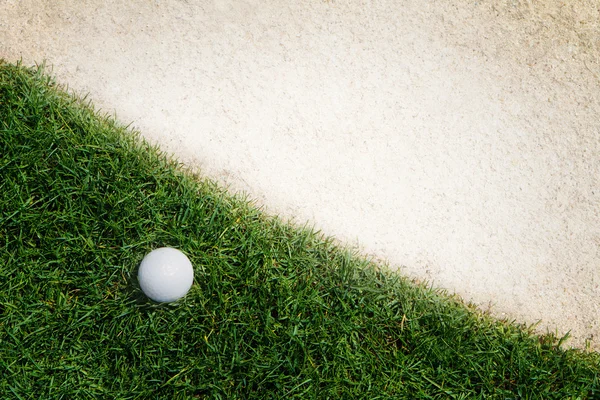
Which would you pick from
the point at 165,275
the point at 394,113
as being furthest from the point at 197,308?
the point at 394,113

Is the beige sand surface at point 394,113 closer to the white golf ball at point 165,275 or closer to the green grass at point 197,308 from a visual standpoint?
the green grass at point 197,308

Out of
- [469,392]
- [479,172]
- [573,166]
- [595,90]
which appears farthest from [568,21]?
[469,392]

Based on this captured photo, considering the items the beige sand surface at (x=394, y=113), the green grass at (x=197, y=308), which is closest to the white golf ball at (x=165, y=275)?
the green grass at (x=197, y=308)

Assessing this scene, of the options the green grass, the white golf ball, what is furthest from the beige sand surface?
the white golf ball

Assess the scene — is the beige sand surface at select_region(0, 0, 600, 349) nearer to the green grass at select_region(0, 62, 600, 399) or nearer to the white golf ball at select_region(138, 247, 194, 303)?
the green grass at select_region(0, 62, 600, 399)

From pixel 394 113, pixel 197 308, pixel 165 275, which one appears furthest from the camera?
pixel 394 113

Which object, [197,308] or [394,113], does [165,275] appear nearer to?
[197,308]

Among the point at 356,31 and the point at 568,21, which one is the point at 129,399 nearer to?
the point at 356,31

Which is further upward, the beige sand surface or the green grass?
the beige sand surface
